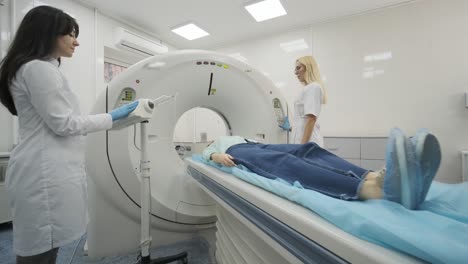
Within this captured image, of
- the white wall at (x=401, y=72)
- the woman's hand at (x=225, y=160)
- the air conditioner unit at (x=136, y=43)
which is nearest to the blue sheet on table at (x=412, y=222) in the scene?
the woman's hand at (x=225, y=160)

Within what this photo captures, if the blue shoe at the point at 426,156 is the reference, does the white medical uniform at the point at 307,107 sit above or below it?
above

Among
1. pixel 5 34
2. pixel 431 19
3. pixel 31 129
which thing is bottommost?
pixel 31 129

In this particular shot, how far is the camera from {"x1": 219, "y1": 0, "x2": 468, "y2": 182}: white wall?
244cm

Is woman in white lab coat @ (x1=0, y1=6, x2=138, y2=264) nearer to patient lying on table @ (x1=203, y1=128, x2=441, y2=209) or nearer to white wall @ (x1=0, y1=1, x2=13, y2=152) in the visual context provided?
patient lying on table @ (x1=203, y1=128, x2=441, y2=209)

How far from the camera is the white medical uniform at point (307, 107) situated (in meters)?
1.71

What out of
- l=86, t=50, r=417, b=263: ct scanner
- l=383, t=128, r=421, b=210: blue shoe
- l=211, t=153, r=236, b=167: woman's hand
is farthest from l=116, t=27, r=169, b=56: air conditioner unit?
l=383, t=128, r=421, b=210: blue shoe

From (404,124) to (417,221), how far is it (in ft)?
9.14

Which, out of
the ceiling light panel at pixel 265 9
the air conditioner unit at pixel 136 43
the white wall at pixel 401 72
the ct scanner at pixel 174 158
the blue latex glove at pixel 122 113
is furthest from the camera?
the air conditioner unit at pixel 136 43

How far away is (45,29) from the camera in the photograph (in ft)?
2.73

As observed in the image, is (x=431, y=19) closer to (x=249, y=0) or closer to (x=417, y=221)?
(x=249, y=0)

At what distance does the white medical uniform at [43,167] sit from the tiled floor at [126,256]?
0.70 m

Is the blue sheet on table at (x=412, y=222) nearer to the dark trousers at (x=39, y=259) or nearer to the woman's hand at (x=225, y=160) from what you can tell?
the woman's hand at (x=225, y=160)

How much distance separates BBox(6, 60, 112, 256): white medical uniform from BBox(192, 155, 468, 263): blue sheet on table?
29.0 inches

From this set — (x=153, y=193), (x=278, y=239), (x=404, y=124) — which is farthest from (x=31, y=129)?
(x=404, y=124)
